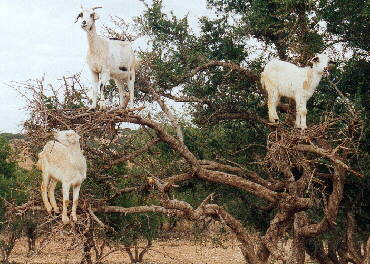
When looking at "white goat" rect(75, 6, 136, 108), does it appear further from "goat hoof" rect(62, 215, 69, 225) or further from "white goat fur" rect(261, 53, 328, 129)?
"white goat fur" rect(261, 53, 328, 129)

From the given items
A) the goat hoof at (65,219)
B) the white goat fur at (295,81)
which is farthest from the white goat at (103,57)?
the white goat fur at (295,81)

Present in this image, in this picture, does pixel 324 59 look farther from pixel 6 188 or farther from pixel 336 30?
pixel 6 188

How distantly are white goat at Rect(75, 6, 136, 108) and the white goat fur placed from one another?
2287 mm

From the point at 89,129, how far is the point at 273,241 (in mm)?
4544

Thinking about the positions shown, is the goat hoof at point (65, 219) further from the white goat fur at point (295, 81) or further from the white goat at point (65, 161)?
Answer: the white goat fur at point (295, 81)

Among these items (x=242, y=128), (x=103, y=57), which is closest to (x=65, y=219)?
(x=103, y=57)

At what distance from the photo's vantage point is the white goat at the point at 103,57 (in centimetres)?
782

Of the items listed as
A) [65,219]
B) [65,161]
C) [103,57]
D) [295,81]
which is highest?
[103,57]

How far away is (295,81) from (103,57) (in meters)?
3.04

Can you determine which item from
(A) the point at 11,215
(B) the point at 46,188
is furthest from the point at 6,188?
(B) the point at 46,188

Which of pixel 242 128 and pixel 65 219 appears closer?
pixel 65 219

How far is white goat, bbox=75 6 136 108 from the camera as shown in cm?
782

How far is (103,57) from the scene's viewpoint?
26.5 feet

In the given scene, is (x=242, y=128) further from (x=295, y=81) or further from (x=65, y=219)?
(x=65, y=219)
